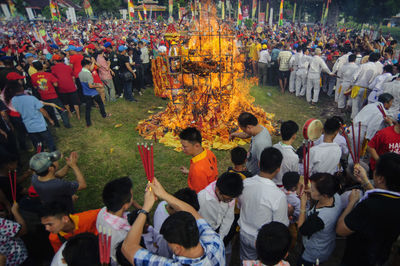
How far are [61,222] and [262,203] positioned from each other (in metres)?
2.55

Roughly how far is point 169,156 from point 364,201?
5679mm

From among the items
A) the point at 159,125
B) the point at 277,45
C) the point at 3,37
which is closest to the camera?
the point at 159,125

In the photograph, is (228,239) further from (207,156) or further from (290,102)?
(290,102)

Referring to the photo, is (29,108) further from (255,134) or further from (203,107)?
(255,134)

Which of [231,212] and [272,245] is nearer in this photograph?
[272,245]

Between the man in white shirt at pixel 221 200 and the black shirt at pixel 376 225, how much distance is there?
4.46 feet

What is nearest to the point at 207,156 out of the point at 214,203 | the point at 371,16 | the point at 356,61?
the point at 214,203

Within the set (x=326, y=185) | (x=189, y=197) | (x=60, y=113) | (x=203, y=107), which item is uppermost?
(x=326, y=185)

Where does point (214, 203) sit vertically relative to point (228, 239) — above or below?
above

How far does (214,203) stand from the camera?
308cm

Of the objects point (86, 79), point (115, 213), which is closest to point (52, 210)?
point (115, 213)

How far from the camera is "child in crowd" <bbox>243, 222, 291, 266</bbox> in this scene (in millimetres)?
2152

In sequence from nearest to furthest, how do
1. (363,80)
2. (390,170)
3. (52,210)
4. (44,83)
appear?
(390,170)
(52,210)
(44,83)
(363,80)

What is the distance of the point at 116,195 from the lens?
2.77 metres
